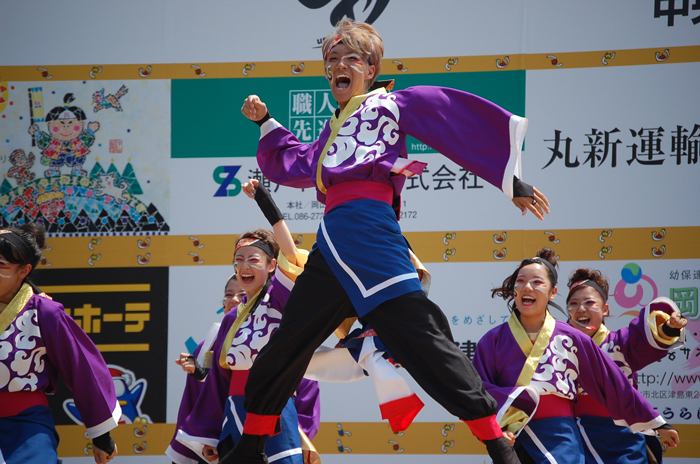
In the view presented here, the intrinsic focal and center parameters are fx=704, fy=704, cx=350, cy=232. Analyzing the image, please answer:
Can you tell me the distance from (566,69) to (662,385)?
187 centimetres

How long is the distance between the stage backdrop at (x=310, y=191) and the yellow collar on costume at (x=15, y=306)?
64.2 inches

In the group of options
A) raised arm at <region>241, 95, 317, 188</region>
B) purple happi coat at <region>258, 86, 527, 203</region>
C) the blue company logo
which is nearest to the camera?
purple happi coat at <region>258, 86, 527, 203</region>

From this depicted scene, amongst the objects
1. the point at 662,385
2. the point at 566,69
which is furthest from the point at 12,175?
the point at 662,385

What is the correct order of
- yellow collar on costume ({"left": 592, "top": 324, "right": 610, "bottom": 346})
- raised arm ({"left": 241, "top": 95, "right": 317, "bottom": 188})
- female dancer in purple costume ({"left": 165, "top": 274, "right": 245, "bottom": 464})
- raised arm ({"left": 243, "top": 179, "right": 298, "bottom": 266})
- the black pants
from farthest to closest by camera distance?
yellow collar on costume ({"left": 592, "top": 324, "right": 610, "bottom": 346})
female dancer in purple costume ({"left": 165, "top": 274, "right": 245, "bottom": 464})
raised arm ({"left": 243, "top": 179, "right": 298, "bottom": 266})
raised arm ({"left": 241, "top": 95, "right": 317, "bottom": 188})
the black pants

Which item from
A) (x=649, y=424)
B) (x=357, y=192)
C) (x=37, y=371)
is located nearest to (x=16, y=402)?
(x=37, y=371)

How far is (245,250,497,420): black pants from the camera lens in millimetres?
1871

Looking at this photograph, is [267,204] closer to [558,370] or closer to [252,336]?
[252,336]

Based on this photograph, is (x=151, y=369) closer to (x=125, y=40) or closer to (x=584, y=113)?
(x=125, y=40)

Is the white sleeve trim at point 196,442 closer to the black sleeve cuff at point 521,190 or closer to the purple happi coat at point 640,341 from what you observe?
the purple happi coat at point 640,341

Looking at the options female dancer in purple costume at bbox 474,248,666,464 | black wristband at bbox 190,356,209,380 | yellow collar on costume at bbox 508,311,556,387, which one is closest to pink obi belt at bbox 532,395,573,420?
female dancer in purple costume at bbox 474,248,666,464

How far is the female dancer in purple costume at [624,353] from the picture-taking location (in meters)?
3.11

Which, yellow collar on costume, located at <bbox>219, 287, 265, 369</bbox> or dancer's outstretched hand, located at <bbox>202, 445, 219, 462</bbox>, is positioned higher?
yellow collar on costume, located at <bbox>219, 287, 265, 369</bbox>

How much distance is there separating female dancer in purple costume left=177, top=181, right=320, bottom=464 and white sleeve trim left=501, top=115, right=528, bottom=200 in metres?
1.13

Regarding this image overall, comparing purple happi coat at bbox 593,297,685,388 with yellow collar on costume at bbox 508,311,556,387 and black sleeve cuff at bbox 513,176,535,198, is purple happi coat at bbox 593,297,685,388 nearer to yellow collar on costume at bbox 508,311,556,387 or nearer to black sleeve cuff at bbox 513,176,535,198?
yellow collar on costume at bbox 508,311,556,387
